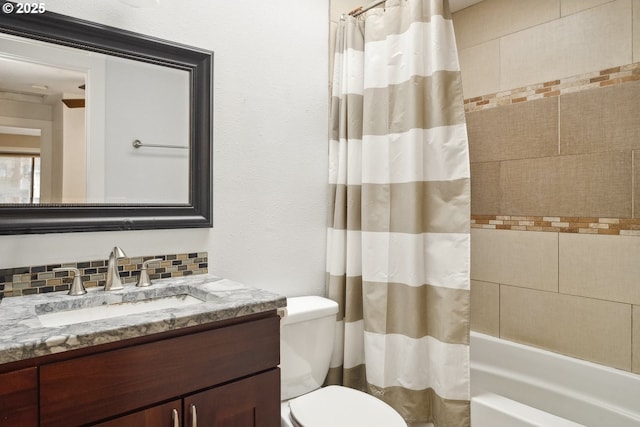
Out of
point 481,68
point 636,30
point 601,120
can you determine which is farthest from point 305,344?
point 636,30

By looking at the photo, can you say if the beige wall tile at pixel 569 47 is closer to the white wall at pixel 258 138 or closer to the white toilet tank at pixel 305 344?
the white wall at pixel 258 138

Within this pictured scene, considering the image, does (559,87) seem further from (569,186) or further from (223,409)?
(223,409)

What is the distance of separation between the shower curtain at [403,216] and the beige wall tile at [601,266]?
711 millimetres

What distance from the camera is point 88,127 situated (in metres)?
1.35

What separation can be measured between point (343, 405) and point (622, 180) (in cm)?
154

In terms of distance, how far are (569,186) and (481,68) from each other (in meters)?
0.85

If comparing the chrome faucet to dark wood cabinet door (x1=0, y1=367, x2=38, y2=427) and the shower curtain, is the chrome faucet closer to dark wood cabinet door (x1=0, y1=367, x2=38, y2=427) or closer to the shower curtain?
dark wood cabinet door (x1=0, y1=367, x2=38, y2=427)

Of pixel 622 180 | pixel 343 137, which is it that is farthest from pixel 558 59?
pixel 343 137

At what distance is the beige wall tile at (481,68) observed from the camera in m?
2.16

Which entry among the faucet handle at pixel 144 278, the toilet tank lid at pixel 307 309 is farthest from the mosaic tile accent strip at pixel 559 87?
the faucet handle at pixel 144 278

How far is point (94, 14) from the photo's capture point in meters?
1.35

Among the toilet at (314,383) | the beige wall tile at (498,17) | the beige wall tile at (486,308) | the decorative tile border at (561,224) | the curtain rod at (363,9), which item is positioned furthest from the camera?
the beige wall tile at (486,308)

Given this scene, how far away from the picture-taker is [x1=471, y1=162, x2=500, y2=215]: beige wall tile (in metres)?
2.15

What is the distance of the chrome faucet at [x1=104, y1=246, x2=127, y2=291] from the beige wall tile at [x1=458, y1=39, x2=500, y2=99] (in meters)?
1.96
